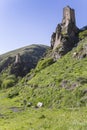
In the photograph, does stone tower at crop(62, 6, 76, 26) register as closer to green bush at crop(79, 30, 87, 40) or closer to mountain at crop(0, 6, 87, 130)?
mountain at crop(0, 6, 87, 130)

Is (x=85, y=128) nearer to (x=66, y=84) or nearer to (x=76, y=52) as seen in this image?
(x=66, y=84)

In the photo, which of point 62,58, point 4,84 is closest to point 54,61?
point 62,58

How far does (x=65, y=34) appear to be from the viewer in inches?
4751

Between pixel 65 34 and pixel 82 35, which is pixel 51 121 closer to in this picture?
pixel 82 35

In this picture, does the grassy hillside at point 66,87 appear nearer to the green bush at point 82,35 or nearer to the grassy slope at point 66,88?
the grassy slope at point 66,88

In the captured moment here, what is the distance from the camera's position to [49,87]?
240 ft

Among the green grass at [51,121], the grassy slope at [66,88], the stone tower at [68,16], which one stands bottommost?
the green grass at [51,121]

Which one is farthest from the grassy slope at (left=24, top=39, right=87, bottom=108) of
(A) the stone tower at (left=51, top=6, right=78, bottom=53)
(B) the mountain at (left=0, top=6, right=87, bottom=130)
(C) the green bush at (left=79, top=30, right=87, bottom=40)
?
(C) the green bush at (left=79, top=30, right=87, bottom=40)

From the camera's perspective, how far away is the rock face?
373 feet

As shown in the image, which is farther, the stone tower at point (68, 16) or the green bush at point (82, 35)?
the stone tower at point (68, 16)

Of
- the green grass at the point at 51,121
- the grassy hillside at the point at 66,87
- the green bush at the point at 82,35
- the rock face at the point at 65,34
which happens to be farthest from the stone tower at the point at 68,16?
the green grass at the point at 51,121

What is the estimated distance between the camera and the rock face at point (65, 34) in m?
114

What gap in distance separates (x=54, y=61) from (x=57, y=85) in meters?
40.0

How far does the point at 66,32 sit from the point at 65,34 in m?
1.52
